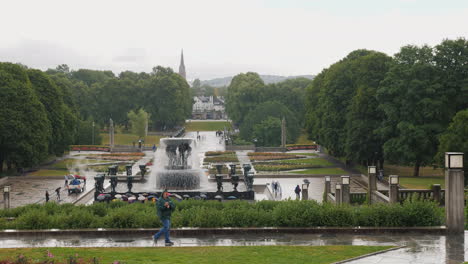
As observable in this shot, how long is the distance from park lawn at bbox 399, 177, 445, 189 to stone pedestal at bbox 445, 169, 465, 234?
72.3 feet

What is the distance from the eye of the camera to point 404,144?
1708 inches

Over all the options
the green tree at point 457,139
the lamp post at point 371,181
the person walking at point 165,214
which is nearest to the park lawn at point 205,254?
the person walking at point 165,214

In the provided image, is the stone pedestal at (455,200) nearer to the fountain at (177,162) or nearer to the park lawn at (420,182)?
the park lawn at (420,182)

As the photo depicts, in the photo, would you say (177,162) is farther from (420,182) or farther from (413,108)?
(413,108)

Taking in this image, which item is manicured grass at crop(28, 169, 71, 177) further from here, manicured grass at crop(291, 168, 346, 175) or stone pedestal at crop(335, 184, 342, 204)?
stone pedestal at crop(335, 184, 342, 204)

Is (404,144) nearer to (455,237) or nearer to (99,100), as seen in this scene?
(455,237)

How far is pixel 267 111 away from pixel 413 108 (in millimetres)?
44288

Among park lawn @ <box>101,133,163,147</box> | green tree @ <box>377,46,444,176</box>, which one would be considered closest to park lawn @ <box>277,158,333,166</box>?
green tree @ <box>377,46,444,176</box>

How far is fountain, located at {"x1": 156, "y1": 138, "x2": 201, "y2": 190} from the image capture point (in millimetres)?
37031

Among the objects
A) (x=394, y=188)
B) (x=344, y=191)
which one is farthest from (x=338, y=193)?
(x=394, y=188)

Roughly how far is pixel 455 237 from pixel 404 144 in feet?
95.2

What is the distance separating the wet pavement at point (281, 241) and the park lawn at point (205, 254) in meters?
0.56

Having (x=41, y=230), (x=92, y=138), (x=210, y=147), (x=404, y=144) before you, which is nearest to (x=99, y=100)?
(x=92, y=138)

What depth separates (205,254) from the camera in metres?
13.6
